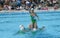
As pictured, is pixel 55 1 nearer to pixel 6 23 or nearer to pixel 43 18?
pixel 43 18

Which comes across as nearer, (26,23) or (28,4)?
(26,23)

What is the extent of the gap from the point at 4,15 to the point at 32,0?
8.51 ft

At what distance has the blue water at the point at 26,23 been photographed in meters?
8.92

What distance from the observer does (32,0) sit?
48.2ft

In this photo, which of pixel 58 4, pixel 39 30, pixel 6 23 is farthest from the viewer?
pixel 58 4

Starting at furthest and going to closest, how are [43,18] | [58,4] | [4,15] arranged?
[58,4] < [4,15] < [43,18]

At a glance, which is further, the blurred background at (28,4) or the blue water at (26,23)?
the blurred background at (28,4)

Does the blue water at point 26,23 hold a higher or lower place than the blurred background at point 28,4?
lower

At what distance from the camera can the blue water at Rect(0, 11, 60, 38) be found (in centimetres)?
892

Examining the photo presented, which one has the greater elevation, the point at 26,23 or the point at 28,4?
the point at 28,4

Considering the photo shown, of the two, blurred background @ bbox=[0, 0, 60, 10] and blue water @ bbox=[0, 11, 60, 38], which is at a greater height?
blurred background @ bbox=[0, 0, 60, 10]

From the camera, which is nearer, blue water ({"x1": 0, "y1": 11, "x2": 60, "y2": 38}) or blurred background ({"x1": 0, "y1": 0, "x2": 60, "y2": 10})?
blue water ({"x1": 0, "y1": 11, "x2": 60, "y2": 38})

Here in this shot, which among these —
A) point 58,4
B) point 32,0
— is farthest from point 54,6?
point 32,0

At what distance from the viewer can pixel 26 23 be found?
11.0 m
